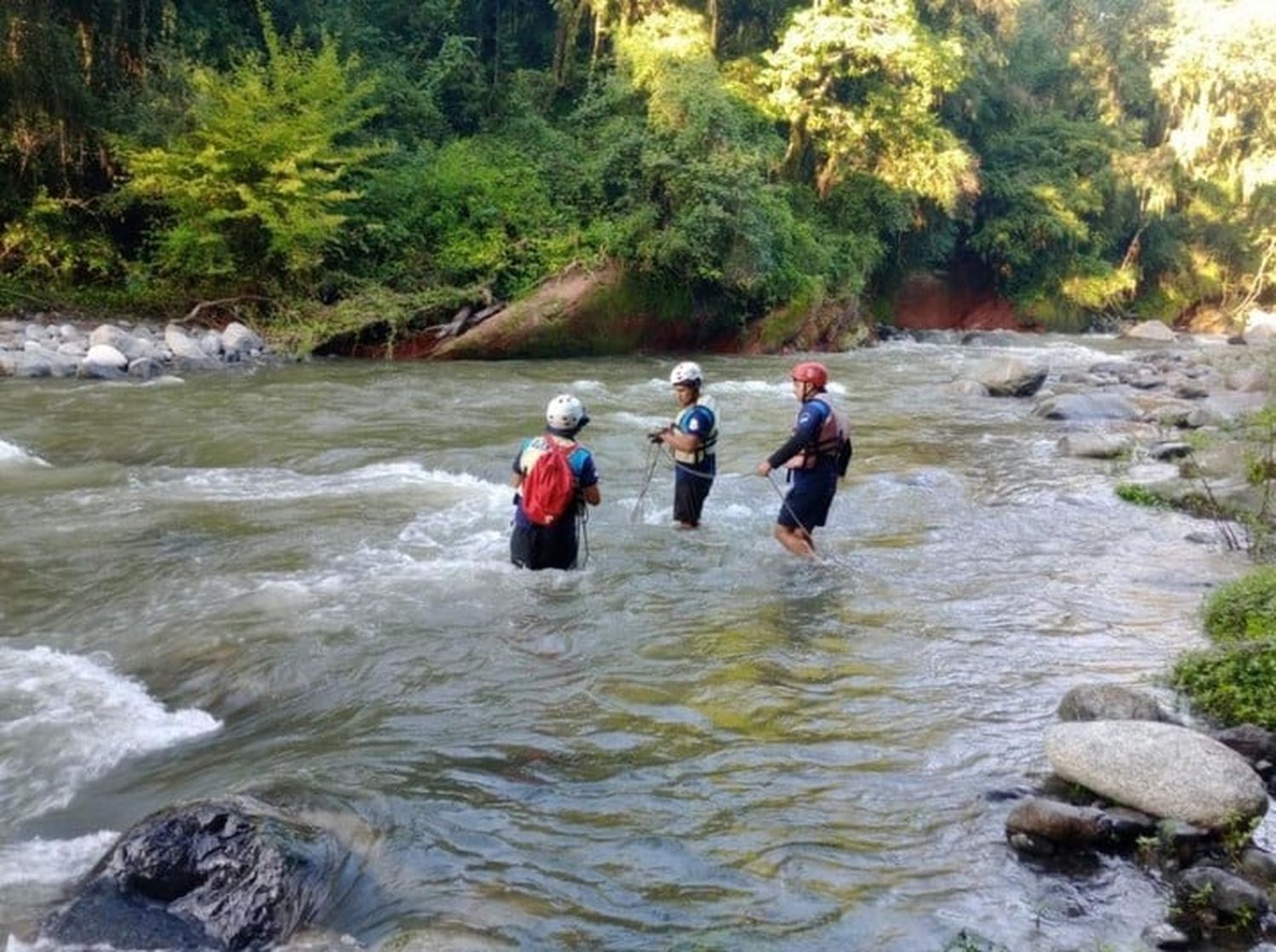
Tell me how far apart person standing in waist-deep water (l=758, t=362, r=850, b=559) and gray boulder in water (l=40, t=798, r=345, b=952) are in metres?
4.99

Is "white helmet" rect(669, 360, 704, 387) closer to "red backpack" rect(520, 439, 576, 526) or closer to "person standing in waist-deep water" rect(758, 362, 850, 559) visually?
"person standing in waist-deep water" rect(758, 362, 850, 559)

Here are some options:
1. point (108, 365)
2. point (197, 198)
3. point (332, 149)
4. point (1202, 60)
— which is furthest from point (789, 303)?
point (1202, 60)

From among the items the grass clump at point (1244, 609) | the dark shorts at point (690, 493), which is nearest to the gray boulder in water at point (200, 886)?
the grass clump at point (1244, 609)

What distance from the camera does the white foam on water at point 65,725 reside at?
486 centimetres

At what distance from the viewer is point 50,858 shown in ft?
13.9

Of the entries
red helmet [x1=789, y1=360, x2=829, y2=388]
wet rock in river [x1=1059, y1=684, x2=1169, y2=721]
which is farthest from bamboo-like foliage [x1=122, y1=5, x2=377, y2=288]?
wet rock in river [x1=1059, y1=684, x2=1169, y2=721]

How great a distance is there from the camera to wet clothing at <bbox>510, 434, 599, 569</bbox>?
745cm

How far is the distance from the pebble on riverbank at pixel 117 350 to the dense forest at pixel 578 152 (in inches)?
48.7

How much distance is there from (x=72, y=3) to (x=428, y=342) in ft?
26.9

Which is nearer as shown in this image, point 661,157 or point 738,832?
point 738,832

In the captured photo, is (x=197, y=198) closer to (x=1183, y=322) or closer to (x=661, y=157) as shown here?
(x=661, y=157)

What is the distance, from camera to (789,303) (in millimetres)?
24672

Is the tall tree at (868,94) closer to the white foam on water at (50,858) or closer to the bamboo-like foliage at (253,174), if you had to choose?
the bamboo-like foliage at (253,174)

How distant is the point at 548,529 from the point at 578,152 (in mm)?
18011
